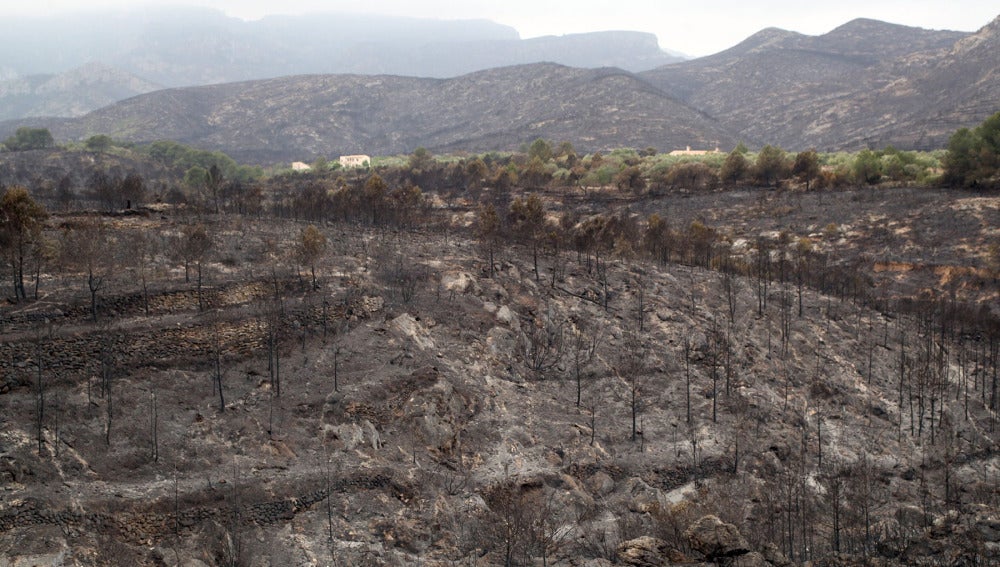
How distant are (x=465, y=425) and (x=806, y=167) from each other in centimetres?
9333

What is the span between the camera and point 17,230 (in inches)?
1676

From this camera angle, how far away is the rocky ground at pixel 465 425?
98.8 ft

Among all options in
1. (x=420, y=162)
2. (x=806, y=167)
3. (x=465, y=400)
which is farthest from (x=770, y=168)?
(x=465, y=400)

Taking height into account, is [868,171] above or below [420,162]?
below

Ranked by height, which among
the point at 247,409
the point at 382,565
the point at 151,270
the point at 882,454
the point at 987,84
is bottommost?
the point at 882,454

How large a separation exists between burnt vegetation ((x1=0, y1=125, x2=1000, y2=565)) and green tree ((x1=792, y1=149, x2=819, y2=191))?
41203 mm

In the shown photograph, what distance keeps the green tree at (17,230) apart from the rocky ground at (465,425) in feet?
6.88

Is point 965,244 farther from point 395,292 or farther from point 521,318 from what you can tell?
point 395,292

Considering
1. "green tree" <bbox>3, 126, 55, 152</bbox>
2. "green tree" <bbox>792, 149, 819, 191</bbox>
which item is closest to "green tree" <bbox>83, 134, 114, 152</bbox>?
"green tree" <bbox>3, 126, 55, 152</bbox>

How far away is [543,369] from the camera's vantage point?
158ft

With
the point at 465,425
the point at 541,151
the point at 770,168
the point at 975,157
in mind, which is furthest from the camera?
the point at 541,151

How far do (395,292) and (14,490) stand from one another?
85.9 ft

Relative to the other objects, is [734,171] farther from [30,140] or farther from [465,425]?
[30,140]

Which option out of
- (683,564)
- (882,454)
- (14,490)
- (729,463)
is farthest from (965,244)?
(14,490)
